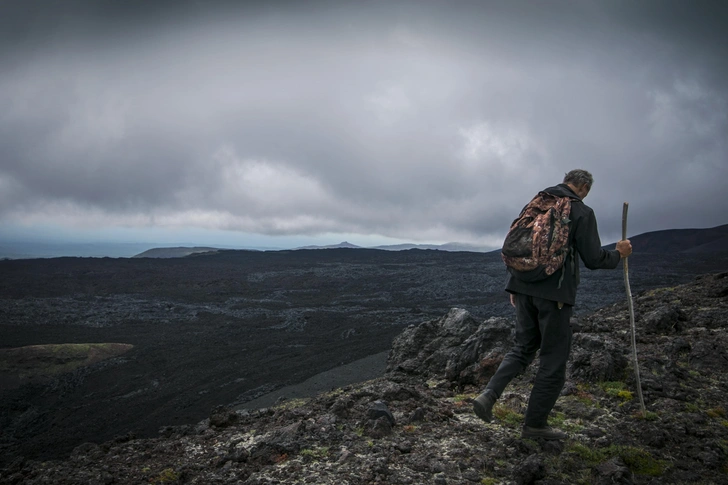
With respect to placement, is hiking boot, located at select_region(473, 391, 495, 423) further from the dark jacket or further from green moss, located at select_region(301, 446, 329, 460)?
green moss, located at select_region(301, 446, 329, 460)

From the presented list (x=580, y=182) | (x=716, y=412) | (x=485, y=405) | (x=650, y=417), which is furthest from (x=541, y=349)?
(x=716, y=412)

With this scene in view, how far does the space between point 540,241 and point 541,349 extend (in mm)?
947

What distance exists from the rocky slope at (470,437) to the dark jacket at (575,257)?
1341mm

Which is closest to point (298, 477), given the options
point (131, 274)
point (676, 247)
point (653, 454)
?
point (653, 454)

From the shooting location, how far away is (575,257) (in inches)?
153

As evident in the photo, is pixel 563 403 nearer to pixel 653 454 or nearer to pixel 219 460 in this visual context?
pixel 653 454

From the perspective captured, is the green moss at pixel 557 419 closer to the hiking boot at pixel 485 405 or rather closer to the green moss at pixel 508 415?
the green moss at pixel 508 415

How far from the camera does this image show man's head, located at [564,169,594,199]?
409 cm

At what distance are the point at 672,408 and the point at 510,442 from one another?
6.78ft

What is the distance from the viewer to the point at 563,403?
17.2 ft

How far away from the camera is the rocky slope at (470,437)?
3.71 meters

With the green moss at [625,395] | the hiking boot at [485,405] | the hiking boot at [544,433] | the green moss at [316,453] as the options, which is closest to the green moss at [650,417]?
the green moss at [625,395]

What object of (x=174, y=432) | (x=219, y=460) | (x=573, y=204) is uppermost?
(x=573, y=204)

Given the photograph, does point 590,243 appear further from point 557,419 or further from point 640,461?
point 557,419
